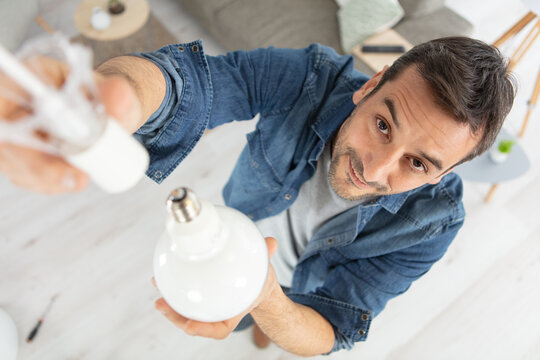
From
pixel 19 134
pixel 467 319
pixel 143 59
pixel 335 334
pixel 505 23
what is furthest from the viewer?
pixel 505 23

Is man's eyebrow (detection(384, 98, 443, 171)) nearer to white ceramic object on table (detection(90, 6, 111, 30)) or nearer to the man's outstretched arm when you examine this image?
the man's outstretched arm

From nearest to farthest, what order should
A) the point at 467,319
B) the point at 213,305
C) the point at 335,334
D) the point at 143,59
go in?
the point at 213,305
the point at 143,59
the point at 335,334
the point at 467,319

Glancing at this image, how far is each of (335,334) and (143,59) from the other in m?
0.79

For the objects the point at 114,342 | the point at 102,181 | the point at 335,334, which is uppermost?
the point at 102,181

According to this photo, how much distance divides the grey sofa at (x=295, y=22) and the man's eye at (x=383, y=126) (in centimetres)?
130

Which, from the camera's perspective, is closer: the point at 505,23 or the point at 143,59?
the point at 143,59

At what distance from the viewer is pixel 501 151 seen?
1.78 meters

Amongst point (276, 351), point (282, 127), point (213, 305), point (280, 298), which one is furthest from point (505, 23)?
point (213, 305)

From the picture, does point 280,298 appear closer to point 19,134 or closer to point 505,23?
point 19,134

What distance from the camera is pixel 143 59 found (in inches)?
25.9

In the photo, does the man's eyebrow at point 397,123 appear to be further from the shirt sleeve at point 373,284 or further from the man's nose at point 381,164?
the shirt sleeve at point 373,284

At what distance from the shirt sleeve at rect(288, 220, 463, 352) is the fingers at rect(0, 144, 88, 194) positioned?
0.79m

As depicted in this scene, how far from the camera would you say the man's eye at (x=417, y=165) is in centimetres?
84

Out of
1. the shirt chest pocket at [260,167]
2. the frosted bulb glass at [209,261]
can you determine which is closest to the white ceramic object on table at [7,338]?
the shirt chest pocket at [260,167]
